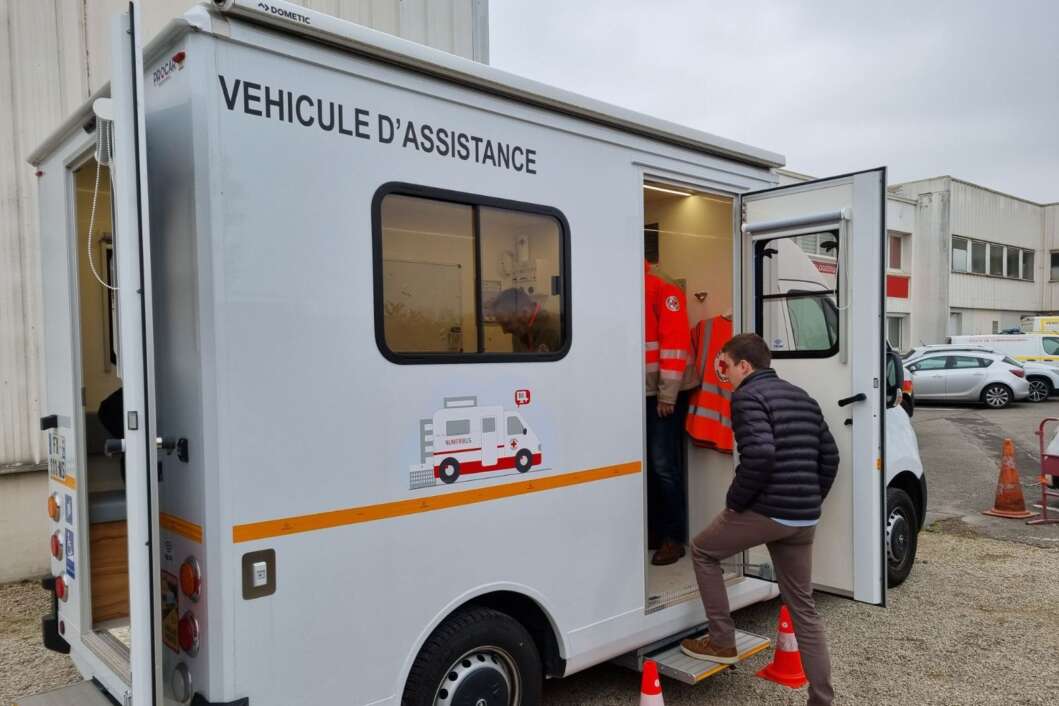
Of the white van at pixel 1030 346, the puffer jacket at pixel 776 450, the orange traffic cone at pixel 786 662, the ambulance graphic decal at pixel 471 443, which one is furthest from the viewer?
the white van at pixel 1030 346

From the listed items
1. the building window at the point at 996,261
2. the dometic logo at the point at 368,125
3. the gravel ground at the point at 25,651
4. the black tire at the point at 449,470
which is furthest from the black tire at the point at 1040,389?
the gravel ground at the point at 25,651

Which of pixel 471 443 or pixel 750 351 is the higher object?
pixel 750 351

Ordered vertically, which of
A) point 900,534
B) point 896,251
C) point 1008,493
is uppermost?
point 896,251

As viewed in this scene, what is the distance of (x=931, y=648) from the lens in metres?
4.51

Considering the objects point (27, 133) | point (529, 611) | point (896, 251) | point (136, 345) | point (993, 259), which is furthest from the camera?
point (993, 259)

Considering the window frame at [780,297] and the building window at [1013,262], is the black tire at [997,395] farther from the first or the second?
the window frame at [780,297]

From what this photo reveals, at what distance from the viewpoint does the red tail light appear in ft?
8.09

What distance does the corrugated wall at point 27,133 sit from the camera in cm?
537

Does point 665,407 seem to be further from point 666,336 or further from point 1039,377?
point 1039,377

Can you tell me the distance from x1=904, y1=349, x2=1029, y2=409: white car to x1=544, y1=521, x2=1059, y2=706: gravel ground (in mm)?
13067

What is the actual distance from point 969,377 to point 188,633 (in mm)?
19000

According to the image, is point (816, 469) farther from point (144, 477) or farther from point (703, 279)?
point (144, 477)

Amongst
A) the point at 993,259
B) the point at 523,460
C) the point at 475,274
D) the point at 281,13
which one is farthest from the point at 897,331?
the point at 281,13

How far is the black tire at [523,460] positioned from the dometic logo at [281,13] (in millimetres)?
1744
